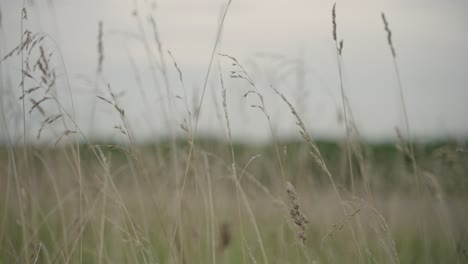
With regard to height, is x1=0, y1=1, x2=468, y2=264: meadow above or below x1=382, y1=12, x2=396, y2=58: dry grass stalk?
below

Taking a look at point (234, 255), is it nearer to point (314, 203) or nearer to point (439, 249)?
point (314, 203)

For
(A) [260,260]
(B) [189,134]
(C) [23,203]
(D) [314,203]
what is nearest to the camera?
(B) [189,134]

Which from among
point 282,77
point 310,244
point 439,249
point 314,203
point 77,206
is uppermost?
point 282,77

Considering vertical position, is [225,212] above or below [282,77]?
below

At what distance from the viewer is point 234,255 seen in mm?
3926

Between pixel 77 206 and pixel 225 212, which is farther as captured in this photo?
pixel 225 212

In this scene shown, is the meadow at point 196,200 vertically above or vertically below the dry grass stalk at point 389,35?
below

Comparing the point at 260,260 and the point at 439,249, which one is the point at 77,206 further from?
the point at 439,249

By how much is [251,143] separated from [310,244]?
44.3 inches

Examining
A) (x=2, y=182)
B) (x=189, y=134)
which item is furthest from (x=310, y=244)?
(x=2, y=182)

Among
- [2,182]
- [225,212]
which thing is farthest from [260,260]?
[2,182]

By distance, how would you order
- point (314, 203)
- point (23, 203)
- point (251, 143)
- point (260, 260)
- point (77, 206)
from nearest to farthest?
point (23, 203)
point (77, 206)
point (314, 203)
point (260, 260)
point (251, 143)

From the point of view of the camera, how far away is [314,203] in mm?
2898

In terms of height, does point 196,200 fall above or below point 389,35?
A: below
